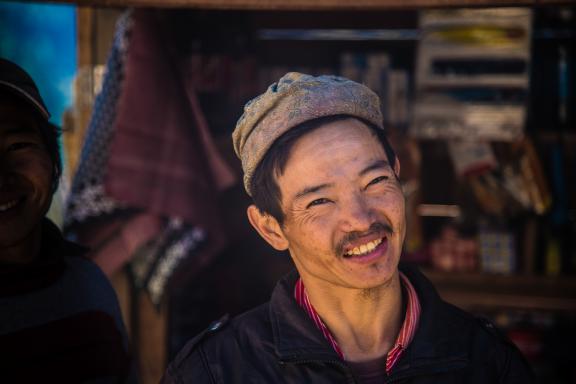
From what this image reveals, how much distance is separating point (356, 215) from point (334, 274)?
17 centimetres

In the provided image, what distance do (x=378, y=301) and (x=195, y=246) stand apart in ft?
6.08

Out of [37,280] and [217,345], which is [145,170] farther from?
[217,345]

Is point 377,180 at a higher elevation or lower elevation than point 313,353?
higher

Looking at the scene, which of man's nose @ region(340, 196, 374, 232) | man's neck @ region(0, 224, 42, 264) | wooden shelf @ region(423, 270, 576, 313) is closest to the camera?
man's nose @ region(340, 196, 374, 232)

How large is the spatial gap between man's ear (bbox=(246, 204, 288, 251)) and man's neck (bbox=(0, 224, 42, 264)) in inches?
25.2

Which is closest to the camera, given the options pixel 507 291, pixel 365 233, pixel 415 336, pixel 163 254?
pixel 365 233

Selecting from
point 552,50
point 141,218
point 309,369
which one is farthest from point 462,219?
point 309,369

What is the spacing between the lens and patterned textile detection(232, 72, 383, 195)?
5.50 ft

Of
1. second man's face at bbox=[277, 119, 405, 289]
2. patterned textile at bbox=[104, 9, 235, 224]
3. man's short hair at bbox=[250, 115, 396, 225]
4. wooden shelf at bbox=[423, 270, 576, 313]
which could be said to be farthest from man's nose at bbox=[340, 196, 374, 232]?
wooden shelf at bbox=[423, 270, 576, 313]

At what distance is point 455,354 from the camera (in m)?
1.73

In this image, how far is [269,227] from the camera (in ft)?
5.91

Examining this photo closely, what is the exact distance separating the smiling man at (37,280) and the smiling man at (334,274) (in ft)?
1.04

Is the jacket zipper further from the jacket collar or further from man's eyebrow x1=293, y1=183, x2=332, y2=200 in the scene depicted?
man's eyebrow x1=293, y1=183, x2=332, y2=200

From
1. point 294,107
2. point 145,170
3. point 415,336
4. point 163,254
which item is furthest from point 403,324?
point 163,254
